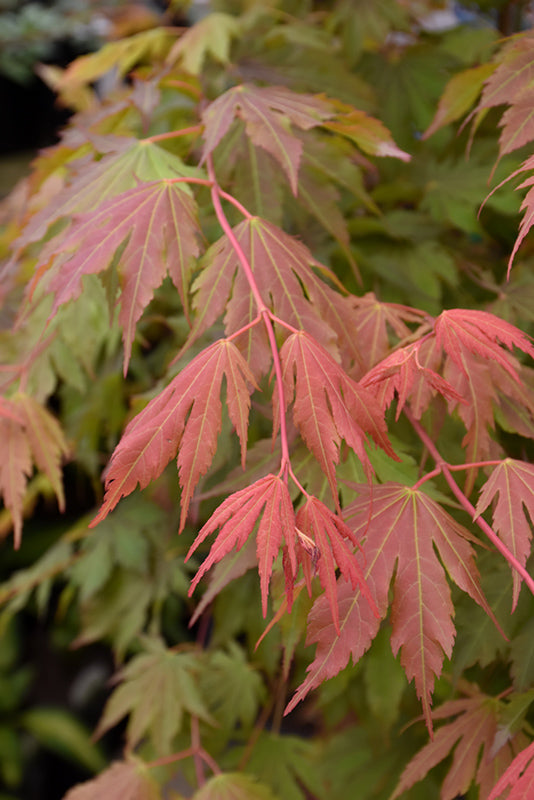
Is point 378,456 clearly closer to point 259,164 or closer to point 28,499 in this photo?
point 259,164

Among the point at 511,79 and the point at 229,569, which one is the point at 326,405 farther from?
the point at 511,79

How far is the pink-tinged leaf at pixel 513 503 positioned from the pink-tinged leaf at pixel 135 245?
290mm

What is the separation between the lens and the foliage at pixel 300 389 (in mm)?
475

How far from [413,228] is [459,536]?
50 cm

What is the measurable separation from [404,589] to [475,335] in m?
0.20

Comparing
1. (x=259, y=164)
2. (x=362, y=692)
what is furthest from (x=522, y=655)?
(x=259, y=164)

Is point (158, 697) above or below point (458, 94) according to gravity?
below

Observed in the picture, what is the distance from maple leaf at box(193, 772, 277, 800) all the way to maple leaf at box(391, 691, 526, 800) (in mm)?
241

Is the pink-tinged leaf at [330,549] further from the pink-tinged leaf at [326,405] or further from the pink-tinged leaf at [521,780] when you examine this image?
the pink-tinged leaf at [521,780]

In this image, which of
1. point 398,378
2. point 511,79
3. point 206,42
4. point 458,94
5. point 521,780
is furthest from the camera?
point 206,42

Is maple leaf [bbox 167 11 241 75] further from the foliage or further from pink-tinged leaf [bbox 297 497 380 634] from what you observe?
pink-tinged leaf [bbox 297 497 380 634]

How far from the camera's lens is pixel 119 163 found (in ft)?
2.25

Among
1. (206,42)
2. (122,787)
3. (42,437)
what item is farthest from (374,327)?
(122,787)

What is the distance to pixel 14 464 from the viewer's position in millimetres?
675
